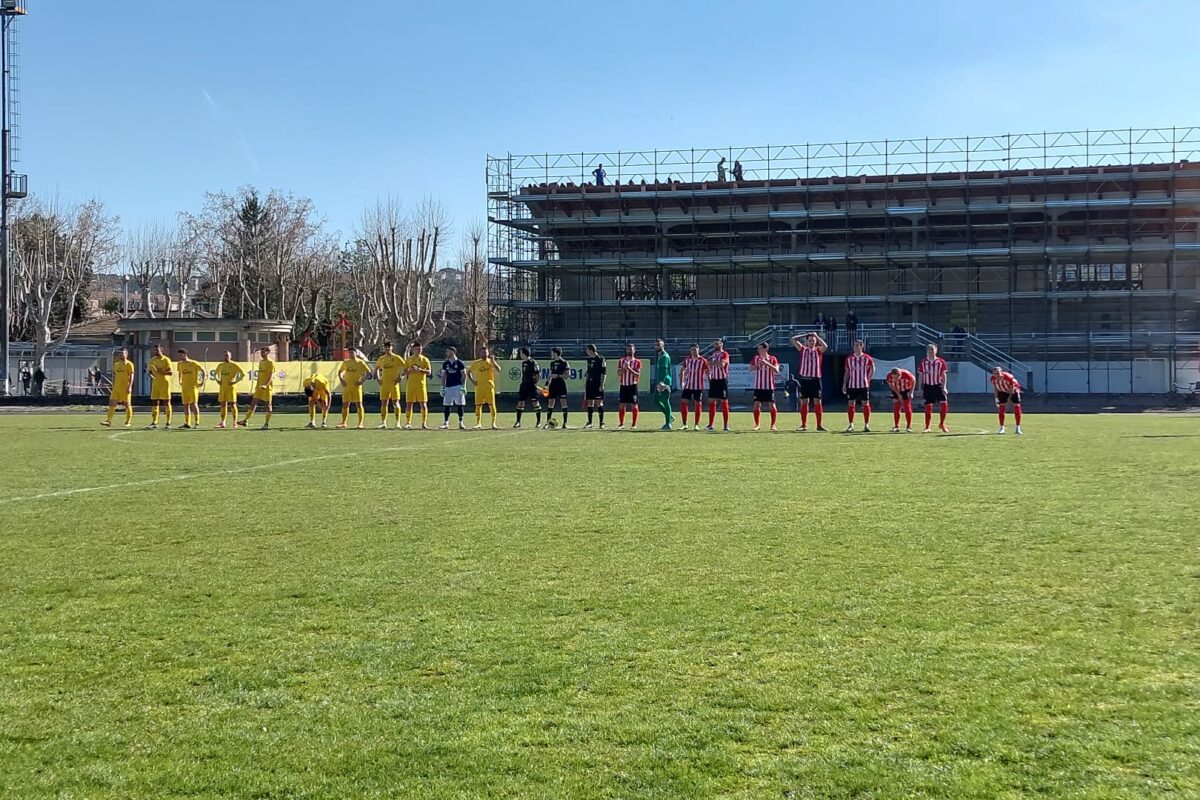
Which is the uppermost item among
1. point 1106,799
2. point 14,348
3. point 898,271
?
point 898,271

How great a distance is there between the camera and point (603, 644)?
18.1 feet

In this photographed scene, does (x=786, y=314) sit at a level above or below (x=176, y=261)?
below

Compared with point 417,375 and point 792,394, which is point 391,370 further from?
point 792,394

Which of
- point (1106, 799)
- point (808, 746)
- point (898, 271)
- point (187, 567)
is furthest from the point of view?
point (898, 271)

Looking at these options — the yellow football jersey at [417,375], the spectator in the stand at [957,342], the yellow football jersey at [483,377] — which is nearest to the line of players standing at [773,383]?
the yellow football jersey at [483,377]

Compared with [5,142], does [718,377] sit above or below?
below

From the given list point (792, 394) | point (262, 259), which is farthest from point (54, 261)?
point (792, 394)

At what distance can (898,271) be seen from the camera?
187 feet

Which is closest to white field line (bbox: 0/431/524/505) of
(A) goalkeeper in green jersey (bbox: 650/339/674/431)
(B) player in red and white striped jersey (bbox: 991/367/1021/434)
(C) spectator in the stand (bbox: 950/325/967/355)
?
(A) goalkeeper in green jersey (bbox: 650/339/674/431)

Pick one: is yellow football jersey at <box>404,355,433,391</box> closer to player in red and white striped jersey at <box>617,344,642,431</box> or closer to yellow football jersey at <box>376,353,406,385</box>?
yellow football jersey at <box>376,353,406,385</box>

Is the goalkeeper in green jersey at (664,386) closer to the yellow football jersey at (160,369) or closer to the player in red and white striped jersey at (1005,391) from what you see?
the player in red and white striped jersey at (1005,391)

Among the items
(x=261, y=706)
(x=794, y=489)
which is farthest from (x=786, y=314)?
(x=261, y=706)

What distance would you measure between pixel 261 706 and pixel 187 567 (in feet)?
10.7

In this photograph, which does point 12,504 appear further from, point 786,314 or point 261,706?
point 786,314
